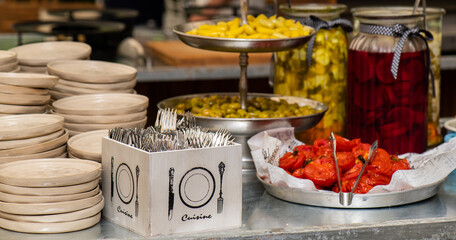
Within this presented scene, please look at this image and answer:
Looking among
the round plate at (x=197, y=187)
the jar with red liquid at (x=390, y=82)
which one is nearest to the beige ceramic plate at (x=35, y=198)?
the round plate at (x=197, y=187)

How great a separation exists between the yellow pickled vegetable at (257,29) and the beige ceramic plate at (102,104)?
27 cm

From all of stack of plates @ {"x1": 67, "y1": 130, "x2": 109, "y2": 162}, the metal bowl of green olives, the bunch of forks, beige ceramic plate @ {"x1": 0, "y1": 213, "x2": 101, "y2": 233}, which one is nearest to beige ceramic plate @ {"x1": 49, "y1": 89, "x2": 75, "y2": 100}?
stack of plates @ {"x1": 67, "y1": 130, "x2": 109, "y2": 162}

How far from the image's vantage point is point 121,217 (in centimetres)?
143

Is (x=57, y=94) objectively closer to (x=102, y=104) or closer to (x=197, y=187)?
(x=102, y=104)

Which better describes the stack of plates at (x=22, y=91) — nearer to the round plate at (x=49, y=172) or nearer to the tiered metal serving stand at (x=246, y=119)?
the round plate at (x=49, y=172)

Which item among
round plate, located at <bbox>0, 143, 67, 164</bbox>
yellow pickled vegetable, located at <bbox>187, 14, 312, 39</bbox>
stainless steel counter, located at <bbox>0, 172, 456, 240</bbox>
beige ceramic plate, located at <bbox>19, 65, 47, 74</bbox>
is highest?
yellow pickled vegetable, located at <bbox>187, 14, 312, 39</bbox>

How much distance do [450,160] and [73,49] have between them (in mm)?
1170

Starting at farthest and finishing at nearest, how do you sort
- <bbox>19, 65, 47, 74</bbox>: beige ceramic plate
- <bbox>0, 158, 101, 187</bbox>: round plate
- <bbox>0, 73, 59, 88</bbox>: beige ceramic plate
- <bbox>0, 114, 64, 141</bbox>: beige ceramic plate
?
1. <bbox>19, 65, 47, 74</bbox>: beige ceramic plate
2. <bbox>0, 73, 59, 88</bbox>: beige ceramic plate
3. <bbox>0, 114, 64, 141</bbox>: beige ceramic plate
4. <bbox>0, 158, 101, 187</bbox>: round plate

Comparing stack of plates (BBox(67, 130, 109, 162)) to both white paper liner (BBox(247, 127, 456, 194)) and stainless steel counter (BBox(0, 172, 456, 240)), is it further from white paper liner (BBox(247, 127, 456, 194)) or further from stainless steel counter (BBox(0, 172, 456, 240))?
white paper liner (BBox(247, 127, 456, 194))

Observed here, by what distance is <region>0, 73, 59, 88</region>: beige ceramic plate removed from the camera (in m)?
1.61

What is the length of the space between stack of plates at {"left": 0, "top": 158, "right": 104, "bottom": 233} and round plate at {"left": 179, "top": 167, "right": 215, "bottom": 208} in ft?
0.61

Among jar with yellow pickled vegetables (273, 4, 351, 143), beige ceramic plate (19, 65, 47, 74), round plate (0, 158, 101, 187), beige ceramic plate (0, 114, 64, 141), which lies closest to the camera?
round plate (0, 158, 101, 187)

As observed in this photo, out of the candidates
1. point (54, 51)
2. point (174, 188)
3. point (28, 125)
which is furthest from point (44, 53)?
point (174, 188)

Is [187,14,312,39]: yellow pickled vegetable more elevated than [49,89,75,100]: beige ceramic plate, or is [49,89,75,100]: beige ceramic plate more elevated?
[187,14,312,39]: yellow pickled vegetable
